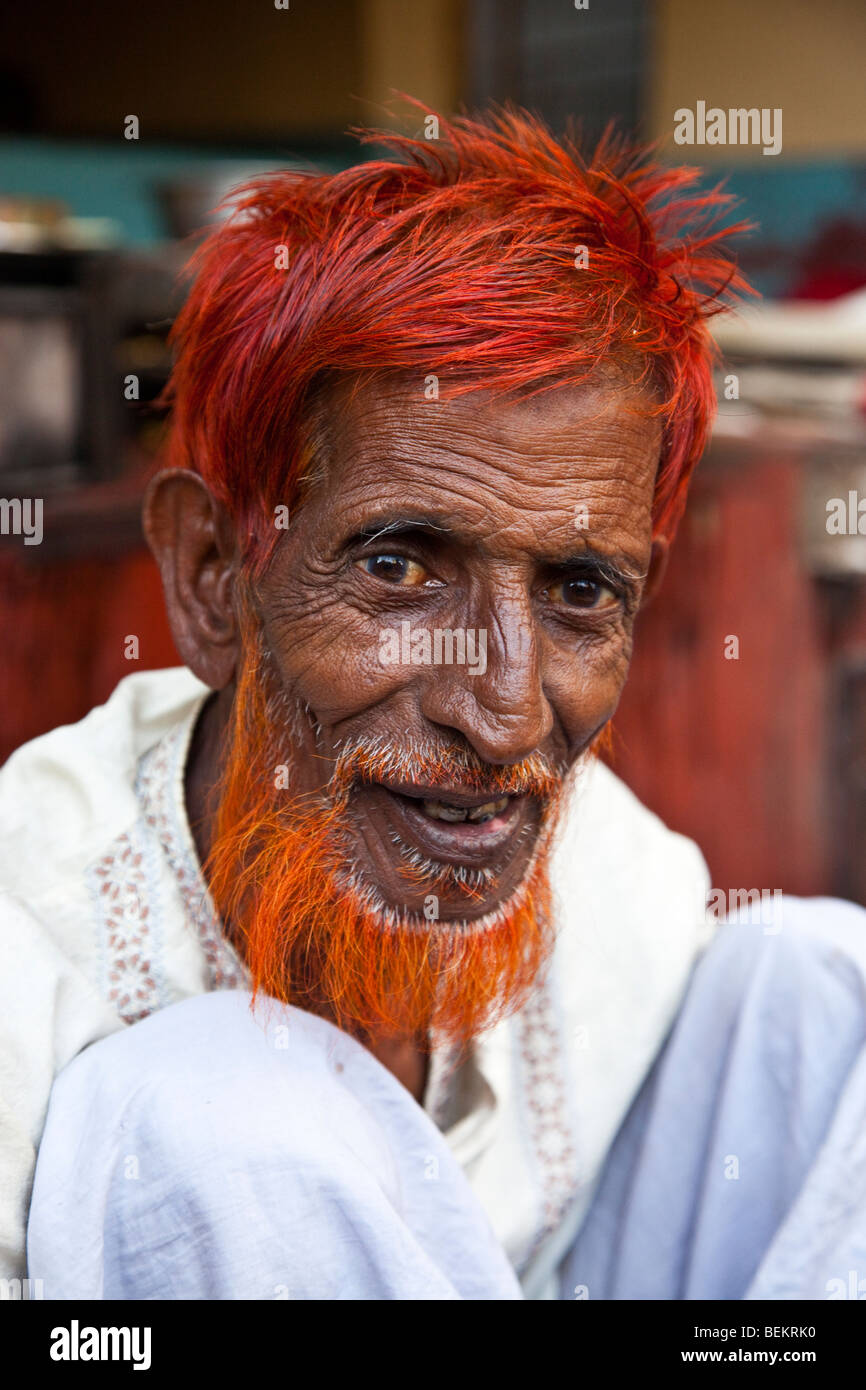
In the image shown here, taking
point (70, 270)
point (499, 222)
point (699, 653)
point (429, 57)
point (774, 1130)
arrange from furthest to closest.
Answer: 1. point (429, 57)
2. point (699, 653)
3. point (70, 270)
4. point (774, 1130)
5. point (499, 222)

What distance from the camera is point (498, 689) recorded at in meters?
1.16

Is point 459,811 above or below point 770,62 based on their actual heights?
below

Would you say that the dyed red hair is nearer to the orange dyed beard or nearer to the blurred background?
the blurred background

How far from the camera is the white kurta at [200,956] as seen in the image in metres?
1.23

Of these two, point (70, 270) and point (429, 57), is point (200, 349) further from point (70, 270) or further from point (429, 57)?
point (429, 57)

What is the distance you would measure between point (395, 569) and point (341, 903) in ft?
1.08

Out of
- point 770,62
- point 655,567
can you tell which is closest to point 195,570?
point 655,567

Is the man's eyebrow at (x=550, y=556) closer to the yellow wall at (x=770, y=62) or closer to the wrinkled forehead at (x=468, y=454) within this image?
the wrinkled forehead at (x=468, y=454)

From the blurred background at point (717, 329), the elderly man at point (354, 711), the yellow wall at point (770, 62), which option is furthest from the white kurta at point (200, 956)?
the yellow wall at point (770, 62)

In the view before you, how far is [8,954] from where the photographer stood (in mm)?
Answer: 1208

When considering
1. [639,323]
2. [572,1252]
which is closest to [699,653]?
[572,1252]

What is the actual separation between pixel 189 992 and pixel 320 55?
446cm

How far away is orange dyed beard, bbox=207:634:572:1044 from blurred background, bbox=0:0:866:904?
57cm

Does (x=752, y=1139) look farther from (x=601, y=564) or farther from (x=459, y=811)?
(x=601, y=564)
